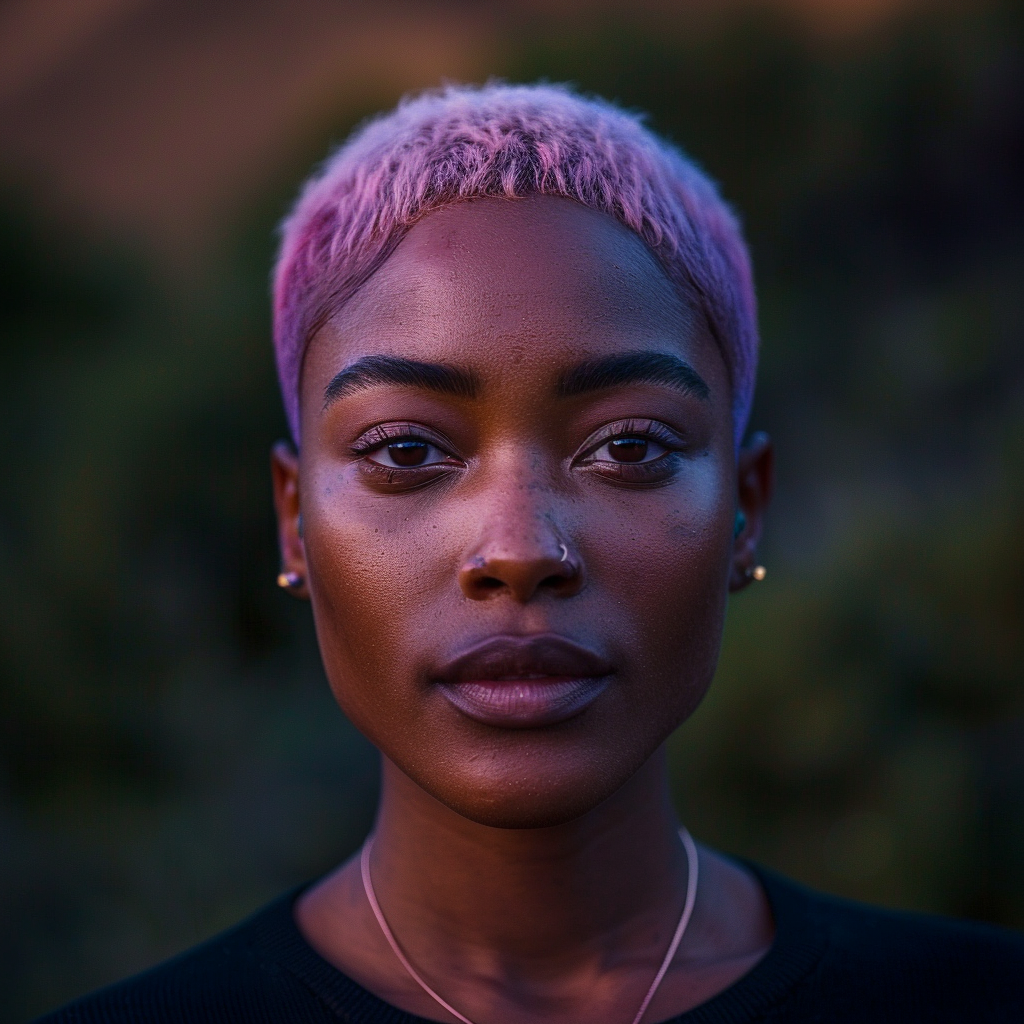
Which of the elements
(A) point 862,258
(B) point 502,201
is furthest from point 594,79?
(B) point 502,201

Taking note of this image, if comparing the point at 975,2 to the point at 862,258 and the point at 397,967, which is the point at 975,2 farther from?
the point at 397,967

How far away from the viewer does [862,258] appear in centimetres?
468

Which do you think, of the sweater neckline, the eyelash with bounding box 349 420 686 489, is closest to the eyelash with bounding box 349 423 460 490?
the eyelash with bounding box 349 420 686 489

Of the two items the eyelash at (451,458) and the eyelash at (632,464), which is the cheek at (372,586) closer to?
the eyelash at (451,458)

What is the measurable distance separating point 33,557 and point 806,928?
327 cm

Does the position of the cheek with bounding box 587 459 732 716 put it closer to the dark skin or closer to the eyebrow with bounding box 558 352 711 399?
the dark skin

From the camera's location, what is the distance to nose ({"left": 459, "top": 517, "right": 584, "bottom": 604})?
1.87 meters

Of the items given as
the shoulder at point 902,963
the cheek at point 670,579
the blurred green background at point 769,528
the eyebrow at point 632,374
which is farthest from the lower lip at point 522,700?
the blurred green background at point 769,528

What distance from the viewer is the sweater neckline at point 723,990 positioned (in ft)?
6.86

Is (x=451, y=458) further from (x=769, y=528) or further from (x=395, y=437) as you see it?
(x=769, y=528)

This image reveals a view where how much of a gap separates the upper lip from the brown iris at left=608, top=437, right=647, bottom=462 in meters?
0.36

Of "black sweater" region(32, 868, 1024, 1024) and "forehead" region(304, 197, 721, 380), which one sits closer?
"forehead" region(304, 197, 721, 380)

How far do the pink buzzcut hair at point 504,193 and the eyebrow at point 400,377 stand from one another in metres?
0.17

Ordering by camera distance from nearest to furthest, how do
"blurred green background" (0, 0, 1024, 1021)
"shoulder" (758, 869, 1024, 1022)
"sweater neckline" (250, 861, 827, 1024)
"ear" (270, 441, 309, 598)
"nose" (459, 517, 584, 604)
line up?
"nose" (459, 517, 584, 604), "sweater neckline" (250, 861, 827, 1024), "shoulder" (758, 869, 1024, 1022), "ear" (270, 441, 309, 598), "blurred green background" (0, 0, 1024, 1021)
